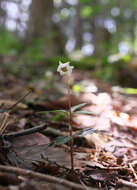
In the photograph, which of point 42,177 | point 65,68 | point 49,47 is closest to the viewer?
point 42,177

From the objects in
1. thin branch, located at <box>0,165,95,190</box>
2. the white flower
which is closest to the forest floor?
thin branch, located at <box>0,165,95,190</box>

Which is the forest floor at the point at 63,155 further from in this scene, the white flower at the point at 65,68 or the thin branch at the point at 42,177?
the white flower at the point at 65,68

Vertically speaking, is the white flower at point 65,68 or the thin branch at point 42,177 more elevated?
the white flower at point 65,68

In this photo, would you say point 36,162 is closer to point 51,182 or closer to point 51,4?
point 51,182

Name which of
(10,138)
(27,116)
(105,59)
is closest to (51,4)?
(105,59)

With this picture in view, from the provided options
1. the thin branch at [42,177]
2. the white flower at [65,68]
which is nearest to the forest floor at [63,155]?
the thin branch at [42,177]

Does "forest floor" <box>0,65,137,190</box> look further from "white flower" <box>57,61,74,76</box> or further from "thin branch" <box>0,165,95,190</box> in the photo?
"white flower" <box>57,61,74,76</box>

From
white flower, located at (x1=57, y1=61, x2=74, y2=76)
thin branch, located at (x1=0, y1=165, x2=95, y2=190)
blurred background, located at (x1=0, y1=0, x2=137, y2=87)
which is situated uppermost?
blurred background, located at (x1=0, y1=0, x2=137, y2=87)

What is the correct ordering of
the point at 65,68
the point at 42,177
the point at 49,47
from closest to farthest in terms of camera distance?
the point at 42,177 → the point at 65,68 → the point at 49,47

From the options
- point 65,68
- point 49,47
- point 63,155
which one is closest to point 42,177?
point 63,155

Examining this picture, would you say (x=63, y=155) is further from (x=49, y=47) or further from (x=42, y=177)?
(x=49, y=47)

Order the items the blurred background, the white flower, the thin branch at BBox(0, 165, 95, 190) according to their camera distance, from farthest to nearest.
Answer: the blurred background, the white flower, the thin branch at BBox(0, 165, 95, 190)
